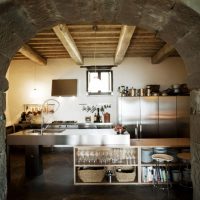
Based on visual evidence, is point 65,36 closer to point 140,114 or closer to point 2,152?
point 2,152

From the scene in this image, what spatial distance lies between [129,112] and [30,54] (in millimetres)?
3213

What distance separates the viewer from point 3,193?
6.26 ft

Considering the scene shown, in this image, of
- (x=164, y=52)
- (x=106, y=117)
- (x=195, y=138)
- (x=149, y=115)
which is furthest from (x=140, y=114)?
(x=195, y=138)

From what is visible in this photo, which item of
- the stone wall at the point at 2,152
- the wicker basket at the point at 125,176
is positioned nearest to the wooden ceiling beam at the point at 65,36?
the stone wall at the point at 2,152

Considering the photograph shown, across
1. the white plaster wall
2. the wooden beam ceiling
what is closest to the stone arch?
the wooden beam ceiling

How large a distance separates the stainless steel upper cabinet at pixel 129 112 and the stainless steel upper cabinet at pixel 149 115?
149 millimetres

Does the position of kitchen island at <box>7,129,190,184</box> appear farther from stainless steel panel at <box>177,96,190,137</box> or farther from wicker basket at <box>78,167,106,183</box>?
stainless steel panel at <box>177,96,190,137</box>

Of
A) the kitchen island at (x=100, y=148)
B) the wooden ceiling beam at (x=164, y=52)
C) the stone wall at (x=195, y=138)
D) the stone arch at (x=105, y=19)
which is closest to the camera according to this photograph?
the stone arch at (x=105, y=19)

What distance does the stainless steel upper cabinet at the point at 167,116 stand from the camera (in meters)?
6.66

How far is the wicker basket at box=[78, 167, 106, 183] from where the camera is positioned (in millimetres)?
4180

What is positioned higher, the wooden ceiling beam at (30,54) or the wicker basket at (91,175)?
the wooden ceiling beam at (30,54)

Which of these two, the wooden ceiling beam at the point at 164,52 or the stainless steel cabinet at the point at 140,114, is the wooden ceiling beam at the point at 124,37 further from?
the stainless steel cabinet at the point at 140,114

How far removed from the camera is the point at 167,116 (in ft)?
21.9

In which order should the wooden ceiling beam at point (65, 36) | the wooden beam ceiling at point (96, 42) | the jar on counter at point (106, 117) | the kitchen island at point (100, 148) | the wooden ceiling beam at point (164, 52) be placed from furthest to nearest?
the jar on counter at point (106, 117)
the wooden ceiling beam at point (164, 52)
the wooden beam ceiling at point (96, 42)
the kitchen island at point (100, 148)
the wooden ceiling beam at point (65, 36)
